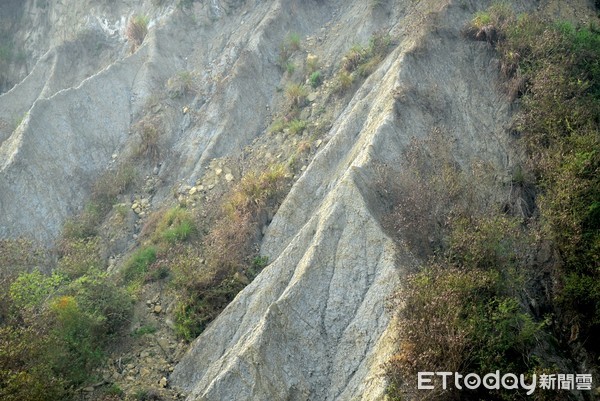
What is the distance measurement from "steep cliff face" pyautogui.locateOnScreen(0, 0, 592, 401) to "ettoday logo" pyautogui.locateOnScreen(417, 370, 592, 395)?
84cm

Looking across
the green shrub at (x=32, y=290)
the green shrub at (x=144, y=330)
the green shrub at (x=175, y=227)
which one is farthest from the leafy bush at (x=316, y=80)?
the green shrub at (x=32, y=290)

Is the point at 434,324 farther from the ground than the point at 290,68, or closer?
closer

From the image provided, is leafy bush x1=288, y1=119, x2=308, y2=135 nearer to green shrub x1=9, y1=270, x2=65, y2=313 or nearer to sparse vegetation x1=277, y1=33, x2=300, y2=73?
sparse vegetation x1=277, y1=33, x2=300, y2=73

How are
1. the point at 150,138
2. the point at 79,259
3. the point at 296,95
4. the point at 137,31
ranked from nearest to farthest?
the point at 79,259
the point at 296,95
the point at 150,138
the point at 137,31

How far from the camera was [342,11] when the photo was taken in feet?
64.5

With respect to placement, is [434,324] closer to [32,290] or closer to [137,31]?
[32,290]

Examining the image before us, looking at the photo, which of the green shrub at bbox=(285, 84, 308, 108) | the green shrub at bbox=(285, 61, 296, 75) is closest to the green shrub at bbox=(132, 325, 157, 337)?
the green shrub at bbox=(285, 84, 308, 108)

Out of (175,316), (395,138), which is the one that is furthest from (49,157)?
(395,138)

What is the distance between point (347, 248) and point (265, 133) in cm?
692

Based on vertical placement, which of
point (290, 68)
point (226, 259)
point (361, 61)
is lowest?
point (226, 259)

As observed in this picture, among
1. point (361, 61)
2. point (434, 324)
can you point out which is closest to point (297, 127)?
point (361, 61)

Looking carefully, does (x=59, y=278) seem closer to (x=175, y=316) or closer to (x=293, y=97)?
(x=175, y=316)

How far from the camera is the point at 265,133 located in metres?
16.8

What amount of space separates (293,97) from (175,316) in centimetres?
793
